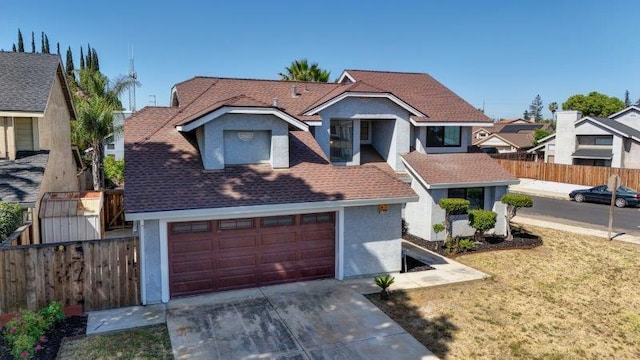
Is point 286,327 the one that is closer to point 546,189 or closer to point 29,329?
point 29,329

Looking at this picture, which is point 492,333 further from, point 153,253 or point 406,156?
point 406,156

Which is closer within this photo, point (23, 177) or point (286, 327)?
point (286, 327)

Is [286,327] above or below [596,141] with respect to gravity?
below

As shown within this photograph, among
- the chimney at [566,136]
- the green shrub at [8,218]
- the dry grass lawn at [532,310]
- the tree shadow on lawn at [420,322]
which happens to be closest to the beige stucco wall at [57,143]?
the green shrub at [8,218]

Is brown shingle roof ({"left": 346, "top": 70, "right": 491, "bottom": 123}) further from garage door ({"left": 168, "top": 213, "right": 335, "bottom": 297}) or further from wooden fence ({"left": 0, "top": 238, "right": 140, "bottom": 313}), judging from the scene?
wooden fence ({"left": 0, "top": 238, "right": 140, "bottom": 313})

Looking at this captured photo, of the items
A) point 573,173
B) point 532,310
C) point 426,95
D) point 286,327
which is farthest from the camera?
point 573,173

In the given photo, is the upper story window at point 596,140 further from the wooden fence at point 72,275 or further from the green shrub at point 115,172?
the wooden fence at point 72,275

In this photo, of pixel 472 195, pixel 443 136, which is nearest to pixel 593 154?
pixel 443 136
